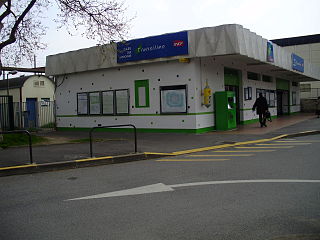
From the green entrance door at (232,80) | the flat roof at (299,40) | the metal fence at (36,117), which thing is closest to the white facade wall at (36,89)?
the metal fence at (36,117)

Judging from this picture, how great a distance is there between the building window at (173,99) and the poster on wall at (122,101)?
2.49 meters

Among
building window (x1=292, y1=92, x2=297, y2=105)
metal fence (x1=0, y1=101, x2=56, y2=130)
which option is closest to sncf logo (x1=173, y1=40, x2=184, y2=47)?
metal fence (x1=0, y1=101, x2=56, y2=130)

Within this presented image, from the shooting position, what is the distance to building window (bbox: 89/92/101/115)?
808 inches

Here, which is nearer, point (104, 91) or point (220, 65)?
point (220, 65)

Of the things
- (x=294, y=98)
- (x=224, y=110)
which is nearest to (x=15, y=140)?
(x=224, y=110)

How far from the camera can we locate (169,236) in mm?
4047

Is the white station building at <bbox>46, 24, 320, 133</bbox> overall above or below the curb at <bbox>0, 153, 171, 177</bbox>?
above

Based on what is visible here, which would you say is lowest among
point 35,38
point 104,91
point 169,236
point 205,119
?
point 169,236

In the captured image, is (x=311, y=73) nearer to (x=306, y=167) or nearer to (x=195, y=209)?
(x=306, y=167)

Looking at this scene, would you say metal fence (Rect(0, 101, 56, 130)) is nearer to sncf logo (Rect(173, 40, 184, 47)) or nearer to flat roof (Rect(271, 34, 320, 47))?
sncf logo (Rect(173, 40, 184, 47))

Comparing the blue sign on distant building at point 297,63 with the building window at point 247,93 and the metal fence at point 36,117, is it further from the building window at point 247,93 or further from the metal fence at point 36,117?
the metal fence at point 36,117

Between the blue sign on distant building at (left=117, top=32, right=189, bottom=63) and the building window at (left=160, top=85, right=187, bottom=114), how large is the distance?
5.68 ft

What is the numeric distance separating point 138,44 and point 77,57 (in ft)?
16.5

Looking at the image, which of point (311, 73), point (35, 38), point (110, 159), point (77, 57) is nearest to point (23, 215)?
point (110, 159)
